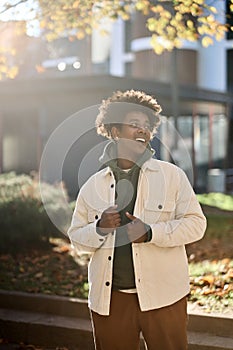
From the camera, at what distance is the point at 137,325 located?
3932 millimetres

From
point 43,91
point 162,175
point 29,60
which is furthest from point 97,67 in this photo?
point 162,175

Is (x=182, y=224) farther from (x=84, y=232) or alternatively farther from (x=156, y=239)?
(x=84, y=232)

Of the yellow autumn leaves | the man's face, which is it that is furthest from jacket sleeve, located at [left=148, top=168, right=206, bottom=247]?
the yellow autumn leaves

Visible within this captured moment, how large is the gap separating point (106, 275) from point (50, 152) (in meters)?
13.4

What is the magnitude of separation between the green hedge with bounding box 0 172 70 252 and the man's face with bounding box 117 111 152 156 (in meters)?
5.18

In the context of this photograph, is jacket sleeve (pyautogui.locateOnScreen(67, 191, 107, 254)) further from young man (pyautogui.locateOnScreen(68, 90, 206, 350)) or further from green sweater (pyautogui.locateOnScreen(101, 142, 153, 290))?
green sweater (pyautogui.locateOnScreen(101, 142, 153, 290))

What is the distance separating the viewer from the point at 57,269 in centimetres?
811

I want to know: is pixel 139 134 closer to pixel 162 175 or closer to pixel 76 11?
pixel 162 175

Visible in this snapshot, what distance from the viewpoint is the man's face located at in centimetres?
388

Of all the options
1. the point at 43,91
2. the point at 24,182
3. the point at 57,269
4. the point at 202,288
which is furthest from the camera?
the point at 43,91

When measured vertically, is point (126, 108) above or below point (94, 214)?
above

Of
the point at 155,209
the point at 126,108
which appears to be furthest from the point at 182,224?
the point at 126,108

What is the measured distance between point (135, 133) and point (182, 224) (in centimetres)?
58

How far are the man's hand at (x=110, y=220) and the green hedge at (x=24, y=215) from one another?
5.17m
